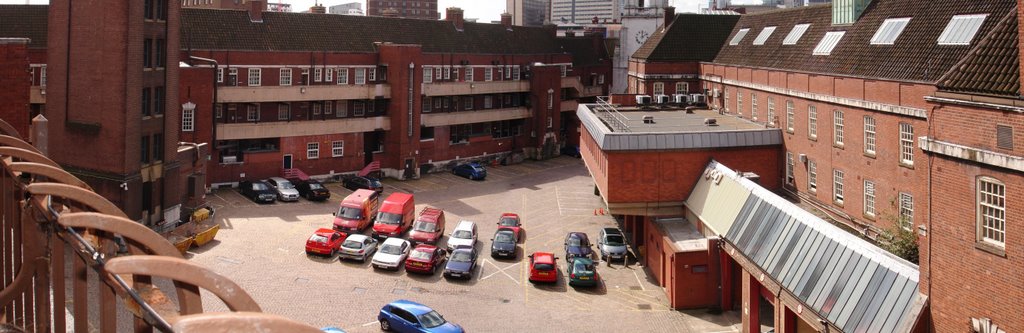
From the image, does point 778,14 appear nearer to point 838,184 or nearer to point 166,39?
point 838,184

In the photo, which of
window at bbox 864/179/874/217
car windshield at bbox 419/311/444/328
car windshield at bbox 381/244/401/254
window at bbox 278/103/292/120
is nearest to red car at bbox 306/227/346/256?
car windshield at bbox 381/244/401/254

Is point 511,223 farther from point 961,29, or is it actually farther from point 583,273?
point 961,29

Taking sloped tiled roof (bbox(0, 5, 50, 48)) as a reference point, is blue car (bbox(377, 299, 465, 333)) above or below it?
below

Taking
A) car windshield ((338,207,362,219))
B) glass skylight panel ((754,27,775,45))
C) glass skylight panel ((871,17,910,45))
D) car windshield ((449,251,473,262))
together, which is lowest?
car windshield ((449,251,473,262))

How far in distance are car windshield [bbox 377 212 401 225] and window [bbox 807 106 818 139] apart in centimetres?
2072

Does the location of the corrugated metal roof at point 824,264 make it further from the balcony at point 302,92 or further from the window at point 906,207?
the balcony at point 302,92

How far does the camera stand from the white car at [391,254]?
1391 inches

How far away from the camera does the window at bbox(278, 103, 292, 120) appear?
185 ft

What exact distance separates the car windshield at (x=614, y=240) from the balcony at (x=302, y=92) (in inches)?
1032

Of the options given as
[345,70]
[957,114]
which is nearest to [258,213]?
[345,70]

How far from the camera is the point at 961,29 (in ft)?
97.5

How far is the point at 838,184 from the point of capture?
35781 mm

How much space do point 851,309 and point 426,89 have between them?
47.5 m

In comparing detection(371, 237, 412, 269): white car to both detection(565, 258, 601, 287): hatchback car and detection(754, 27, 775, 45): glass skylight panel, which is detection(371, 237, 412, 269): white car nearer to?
detection(565, 258, 601, 287): hatchback car
